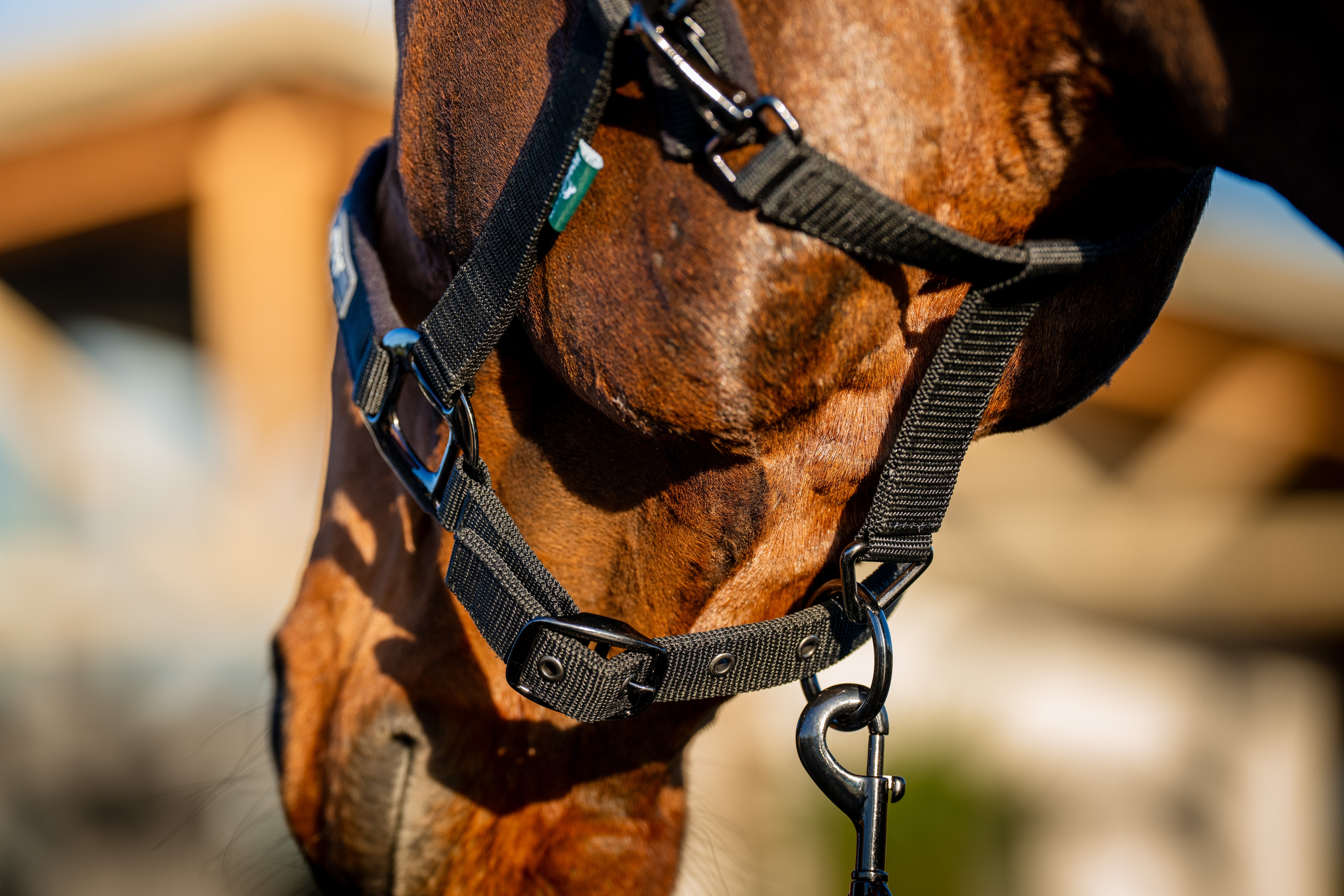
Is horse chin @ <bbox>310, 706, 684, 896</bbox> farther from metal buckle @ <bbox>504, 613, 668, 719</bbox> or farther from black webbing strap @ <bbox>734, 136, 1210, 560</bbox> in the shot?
black webbing strap @ <bbox>734, 136, 1210, 560</bbox>

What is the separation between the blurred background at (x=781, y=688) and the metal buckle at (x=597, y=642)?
11.8ft

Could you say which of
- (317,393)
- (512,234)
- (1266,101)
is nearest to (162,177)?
(317,393)

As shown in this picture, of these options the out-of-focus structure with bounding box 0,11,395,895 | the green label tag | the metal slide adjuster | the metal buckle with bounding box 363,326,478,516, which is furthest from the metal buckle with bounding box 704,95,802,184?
the out-of-focus structure with bounding box 0,11,395,895

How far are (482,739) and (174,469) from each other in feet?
20.0

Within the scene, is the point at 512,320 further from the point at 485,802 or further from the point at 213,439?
the point at 213,439

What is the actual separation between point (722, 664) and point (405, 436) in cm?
47

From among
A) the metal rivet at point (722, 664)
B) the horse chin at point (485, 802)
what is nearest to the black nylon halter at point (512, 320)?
the metal rivet at point (722, 664)

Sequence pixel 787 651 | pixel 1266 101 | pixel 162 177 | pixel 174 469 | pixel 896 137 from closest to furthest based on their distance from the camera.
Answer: pixel 1266 101 < pixel 896 137 < pixel 787 651 < pixel 162 177 < pixel 174 469

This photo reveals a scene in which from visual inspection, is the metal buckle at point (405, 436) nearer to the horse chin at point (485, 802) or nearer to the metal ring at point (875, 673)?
the horse chin at point (485, 802)

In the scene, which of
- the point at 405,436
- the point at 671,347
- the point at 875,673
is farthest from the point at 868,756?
the point at 405,436

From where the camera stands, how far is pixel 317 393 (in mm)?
4688

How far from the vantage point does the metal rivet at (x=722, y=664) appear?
0.97 metres

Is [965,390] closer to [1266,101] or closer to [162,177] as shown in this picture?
[1266,101]

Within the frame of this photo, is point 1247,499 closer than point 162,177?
No
